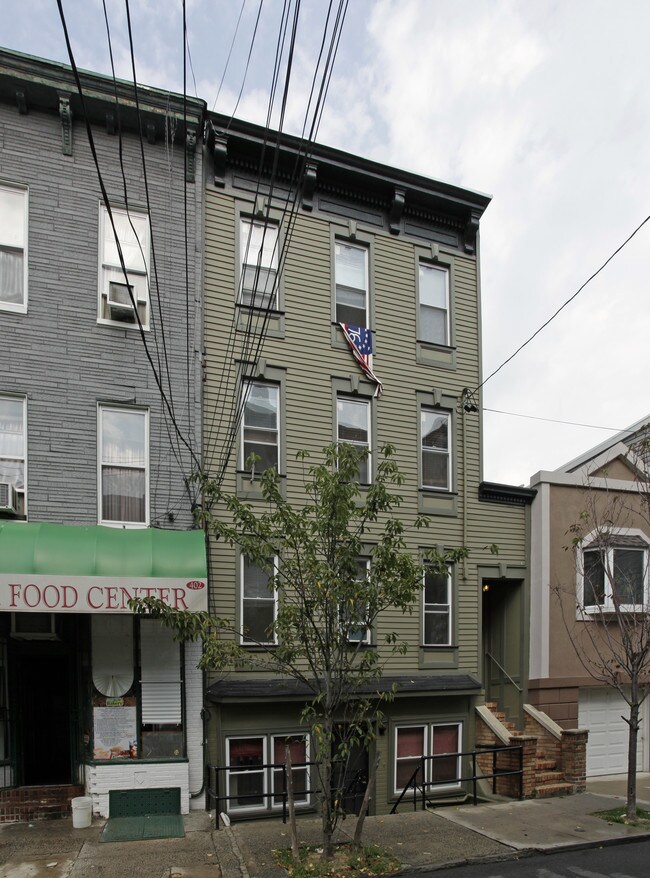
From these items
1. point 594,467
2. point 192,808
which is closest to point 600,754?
point 594,467

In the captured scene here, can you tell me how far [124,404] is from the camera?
1220 cm

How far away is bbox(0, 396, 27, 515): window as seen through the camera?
446 inches

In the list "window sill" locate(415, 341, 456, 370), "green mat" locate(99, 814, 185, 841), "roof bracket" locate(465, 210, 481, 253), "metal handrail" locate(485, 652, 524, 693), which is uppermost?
"roof bracket" locate(465, 210, 481, 253)

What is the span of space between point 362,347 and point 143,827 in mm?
8963

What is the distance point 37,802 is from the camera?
10.9 m

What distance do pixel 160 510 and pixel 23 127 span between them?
668 centimetres

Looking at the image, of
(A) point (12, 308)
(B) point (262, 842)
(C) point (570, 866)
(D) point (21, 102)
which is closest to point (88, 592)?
(B) point (262, 842)

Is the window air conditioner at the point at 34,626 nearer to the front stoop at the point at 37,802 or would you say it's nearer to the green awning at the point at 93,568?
the green awning at the point at 93,568

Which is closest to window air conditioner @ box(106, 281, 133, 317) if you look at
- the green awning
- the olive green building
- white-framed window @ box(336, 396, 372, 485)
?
the olive green building

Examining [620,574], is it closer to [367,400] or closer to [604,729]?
[604,729]

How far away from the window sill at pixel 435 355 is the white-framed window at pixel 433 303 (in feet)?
0.59

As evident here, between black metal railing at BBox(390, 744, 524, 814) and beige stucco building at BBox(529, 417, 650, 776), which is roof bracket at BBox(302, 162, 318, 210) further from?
black metal railing at BBox(390, 744, 524, 814)

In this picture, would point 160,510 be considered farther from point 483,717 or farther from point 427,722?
point 483,717

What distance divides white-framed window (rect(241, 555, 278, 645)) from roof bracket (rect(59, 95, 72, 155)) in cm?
749
